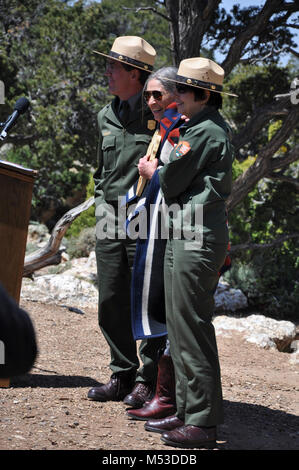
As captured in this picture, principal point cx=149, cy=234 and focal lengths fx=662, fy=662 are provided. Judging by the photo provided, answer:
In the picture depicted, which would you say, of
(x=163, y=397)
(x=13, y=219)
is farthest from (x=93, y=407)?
(x=13, y=219)

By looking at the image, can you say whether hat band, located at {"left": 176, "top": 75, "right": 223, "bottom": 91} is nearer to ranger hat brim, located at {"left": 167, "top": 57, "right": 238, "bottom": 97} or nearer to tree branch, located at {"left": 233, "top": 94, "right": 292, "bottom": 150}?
ranger hat brim, located at {"left": 167, "top": 57, "right": 238, "bottom": 97}


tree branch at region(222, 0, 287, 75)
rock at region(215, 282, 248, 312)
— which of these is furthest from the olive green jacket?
rock at region(215, 282, 248, 312)

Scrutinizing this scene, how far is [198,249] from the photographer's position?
308 cm

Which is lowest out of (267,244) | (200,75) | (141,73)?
(267,244)

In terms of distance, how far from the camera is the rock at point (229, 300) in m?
9.32

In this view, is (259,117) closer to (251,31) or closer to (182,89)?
(251,31)

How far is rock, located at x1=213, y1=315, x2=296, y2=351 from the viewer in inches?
289

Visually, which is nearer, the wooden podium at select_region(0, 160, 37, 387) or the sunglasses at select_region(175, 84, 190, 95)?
the sunglasses at select_region(175, 84, 190, 95)

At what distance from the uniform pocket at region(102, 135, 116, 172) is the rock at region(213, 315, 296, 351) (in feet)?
13.0

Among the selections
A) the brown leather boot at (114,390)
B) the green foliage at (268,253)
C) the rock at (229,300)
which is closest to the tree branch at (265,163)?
the green foliage at (268,253)

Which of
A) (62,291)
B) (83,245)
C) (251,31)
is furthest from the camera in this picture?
(83,245)

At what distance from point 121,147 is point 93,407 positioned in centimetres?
150

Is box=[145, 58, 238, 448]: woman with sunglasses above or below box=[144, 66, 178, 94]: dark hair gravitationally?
below

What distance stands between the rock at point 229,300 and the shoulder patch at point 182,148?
6396mm
